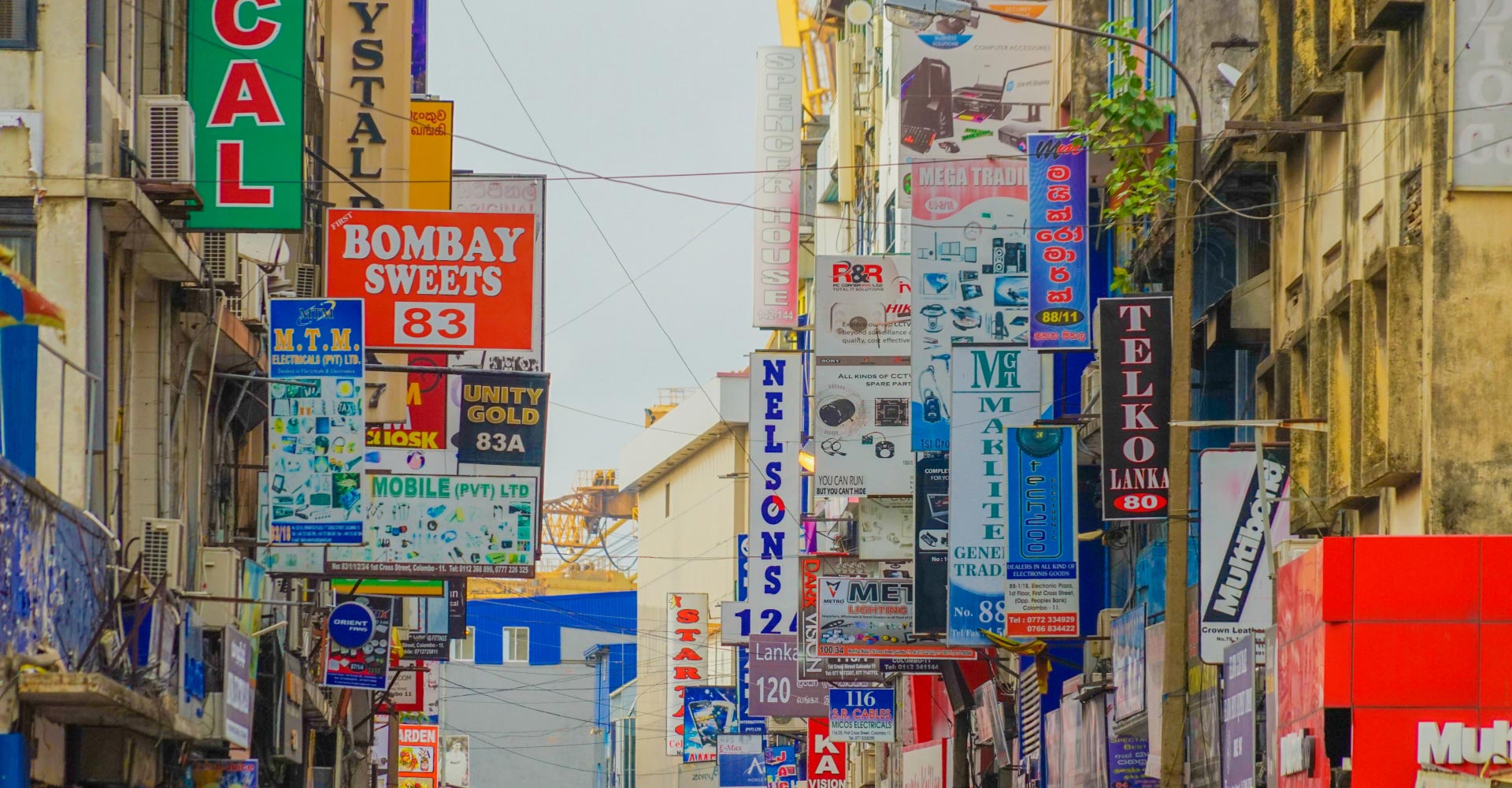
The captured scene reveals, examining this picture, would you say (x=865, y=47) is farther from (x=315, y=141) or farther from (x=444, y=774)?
(x=444, y=774)

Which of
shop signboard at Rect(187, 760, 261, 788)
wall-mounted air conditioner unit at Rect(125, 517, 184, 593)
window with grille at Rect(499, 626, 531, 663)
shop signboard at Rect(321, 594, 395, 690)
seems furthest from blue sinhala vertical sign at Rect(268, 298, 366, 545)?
window with grille at Rect(499, 626, 531, 663)

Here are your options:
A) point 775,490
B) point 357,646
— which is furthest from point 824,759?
point 357,646

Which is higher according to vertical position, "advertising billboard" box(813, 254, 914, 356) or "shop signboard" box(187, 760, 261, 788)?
"advertising billboard" box(813, 254, 914, 356)

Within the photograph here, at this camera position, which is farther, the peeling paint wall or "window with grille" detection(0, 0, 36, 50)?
"window with grille" detection(0, 0, 36, 50)

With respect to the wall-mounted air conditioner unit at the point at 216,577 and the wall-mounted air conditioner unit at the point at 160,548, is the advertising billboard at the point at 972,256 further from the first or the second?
the wall-mounted air conditioner unit at the point at 160,548

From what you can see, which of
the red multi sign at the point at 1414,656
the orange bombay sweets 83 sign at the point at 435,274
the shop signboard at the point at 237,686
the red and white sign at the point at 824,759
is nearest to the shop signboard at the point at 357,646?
the orange bombay sweets 83 sign at the point at 435,274

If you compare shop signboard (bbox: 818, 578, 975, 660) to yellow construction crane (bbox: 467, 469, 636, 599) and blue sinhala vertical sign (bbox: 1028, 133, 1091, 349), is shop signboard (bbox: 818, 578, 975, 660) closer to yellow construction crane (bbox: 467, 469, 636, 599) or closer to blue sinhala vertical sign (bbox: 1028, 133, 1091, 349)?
blue sinhala vertical sign (bbox: 1028, 133, 1091, 349)

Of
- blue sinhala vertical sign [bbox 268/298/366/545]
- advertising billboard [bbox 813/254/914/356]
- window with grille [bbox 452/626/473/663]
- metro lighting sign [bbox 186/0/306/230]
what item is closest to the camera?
metro lighting sign [bbox 186/0/306/230]

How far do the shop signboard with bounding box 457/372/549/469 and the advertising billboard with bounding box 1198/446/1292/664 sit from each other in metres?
12.2

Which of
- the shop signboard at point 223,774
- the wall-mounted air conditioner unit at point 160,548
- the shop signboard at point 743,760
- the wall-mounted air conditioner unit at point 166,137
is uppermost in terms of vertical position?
the wall-mounted air conditioner unit at point 166,137

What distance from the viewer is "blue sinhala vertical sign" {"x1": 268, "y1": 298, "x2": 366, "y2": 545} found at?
80.4 feet

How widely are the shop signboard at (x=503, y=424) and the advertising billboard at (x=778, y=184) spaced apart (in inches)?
1437

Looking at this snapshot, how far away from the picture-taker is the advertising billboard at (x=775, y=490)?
2031 inches

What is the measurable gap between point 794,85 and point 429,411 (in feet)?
130
